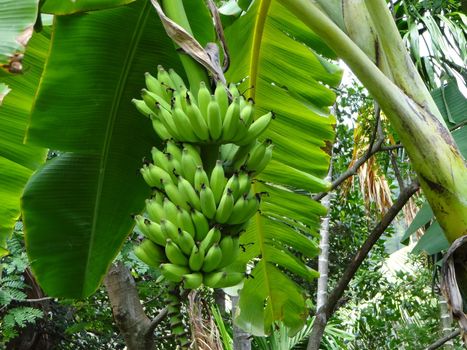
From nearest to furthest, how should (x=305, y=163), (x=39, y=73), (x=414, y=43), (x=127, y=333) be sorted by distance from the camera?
(x=39, y=73), (x=305, y=163), (x=414, y=43), (x=127, y=333)

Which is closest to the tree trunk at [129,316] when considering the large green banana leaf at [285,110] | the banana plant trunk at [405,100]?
the large green banana leaf at [285,110]

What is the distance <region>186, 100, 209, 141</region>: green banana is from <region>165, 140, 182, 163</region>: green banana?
51 millimetres

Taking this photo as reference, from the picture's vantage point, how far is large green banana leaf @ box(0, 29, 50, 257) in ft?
6.47

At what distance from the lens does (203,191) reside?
1186 millimetres

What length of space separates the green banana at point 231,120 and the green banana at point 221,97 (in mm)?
20

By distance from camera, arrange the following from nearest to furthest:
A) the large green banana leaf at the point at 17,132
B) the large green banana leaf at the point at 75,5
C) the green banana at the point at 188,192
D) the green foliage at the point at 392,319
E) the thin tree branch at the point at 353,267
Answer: the green banana at the point at 188,192, the large green banana leaf at the point at 75,5, the large green banana leaf at the point at 17,132, the thin tree branch at the point at 353,267, the green foliage at the point at 392,319

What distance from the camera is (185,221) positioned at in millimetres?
1200

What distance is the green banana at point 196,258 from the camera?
46.8 inches

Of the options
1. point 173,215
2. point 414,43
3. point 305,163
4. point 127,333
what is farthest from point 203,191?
point 127,333

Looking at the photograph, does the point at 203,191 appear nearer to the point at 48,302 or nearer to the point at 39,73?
the point at 39,73

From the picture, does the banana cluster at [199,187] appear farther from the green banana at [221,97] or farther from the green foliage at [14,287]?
the green foliage at [14,287]

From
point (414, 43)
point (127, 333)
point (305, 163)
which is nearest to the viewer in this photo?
point (305, 163)

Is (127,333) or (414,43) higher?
(414,43)

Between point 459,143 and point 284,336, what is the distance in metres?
1.91
